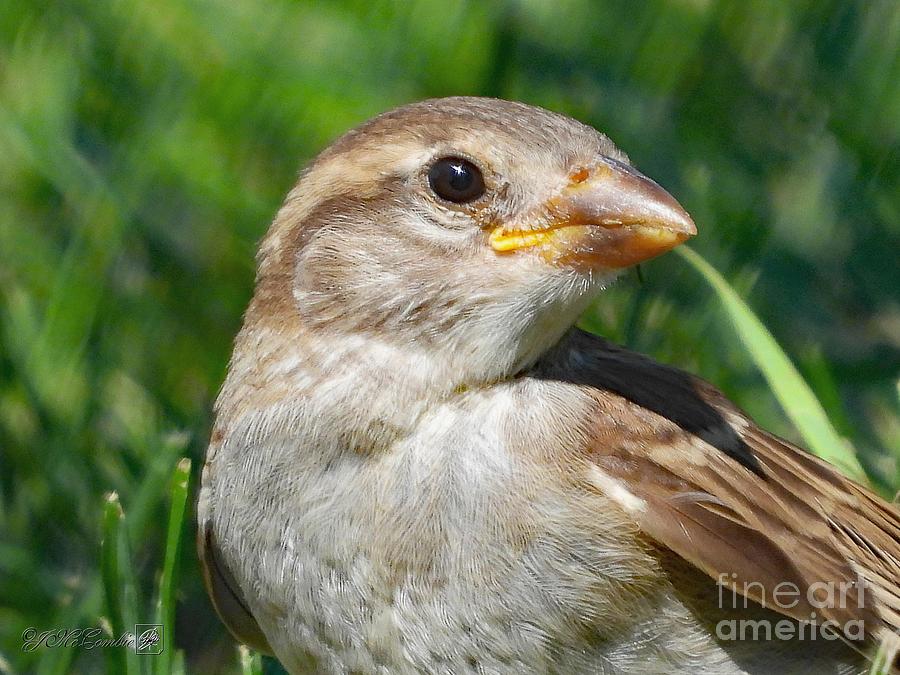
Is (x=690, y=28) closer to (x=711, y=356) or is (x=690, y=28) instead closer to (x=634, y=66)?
(x=634, y=66)

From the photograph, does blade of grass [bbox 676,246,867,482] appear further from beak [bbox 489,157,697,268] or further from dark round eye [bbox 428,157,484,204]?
dark round eye [bbox 428,157,484,204]

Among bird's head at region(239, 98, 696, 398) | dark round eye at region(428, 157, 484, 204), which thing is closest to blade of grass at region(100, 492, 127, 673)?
bird's head at region(239, 98, 696, 398)

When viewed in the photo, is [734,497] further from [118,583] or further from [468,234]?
[118,583]

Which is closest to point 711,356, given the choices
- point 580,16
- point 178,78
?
point 580,16

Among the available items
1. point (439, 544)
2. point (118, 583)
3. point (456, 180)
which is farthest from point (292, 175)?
point (439, 544)

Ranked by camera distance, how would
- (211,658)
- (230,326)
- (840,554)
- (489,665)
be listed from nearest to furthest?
(489,665) → (840,554) → (211,658) → (230,326)
